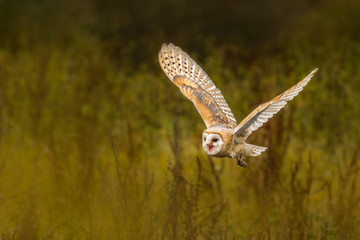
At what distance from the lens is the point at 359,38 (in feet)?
36.9

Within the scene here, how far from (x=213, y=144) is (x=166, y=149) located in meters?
3.70

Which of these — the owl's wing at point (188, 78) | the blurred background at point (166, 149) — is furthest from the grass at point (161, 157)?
the owl's wing at point (188, 78)

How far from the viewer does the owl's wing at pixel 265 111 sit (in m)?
2.77

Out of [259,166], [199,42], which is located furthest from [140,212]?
[199,42]

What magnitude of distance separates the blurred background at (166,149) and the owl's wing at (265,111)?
15.4 inches

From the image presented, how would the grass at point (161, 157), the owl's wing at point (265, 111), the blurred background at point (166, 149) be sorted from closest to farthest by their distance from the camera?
1. the owl's wing at point (265, 111)
2. the blurred background at point (166, 149)
3. the grass at point (161, 157)

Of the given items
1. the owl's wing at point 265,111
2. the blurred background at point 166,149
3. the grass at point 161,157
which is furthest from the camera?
the grass at point 161,157

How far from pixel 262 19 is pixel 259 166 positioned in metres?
10.2

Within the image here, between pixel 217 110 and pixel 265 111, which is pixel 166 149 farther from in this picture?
pixel 265 111

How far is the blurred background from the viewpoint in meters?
3.53

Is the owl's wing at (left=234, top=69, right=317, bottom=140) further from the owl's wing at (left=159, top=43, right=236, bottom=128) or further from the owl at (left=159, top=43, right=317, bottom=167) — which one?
the owl's wing at (left=159, top=43, right=236, bottom=128)

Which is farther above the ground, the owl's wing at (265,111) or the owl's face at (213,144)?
the owl's wing at (265,111)

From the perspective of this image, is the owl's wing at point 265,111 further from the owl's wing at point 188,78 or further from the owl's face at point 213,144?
the owl's wing at point 188,78

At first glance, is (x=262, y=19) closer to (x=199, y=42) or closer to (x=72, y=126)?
(x=199, y=42)
